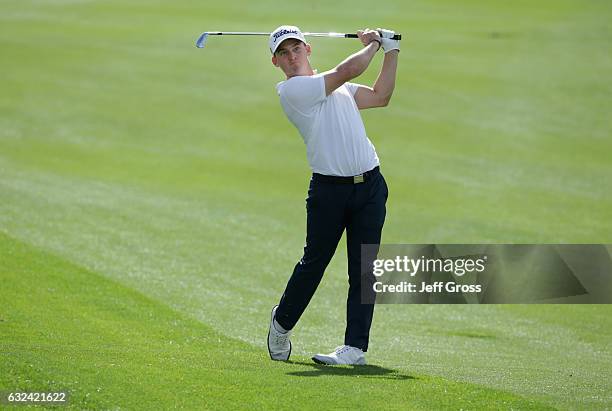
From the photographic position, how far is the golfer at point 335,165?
690cm

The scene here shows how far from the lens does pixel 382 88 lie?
725cm

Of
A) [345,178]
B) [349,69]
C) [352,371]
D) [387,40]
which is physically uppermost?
[387,40]

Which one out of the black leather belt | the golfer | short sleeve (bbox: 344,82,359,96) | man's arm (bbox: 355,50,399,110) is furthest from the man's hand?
the black leather belt

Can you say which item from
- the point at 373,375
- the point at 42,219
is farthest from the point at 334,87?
the point at 42,219

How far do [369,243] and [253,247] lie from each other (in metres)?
5.72

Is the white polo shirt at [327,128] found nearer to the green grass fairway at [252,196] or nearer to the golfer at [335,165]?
the golfer at [335,165]

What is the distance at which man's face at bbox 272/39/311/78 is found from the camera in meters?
Answer: 7.04

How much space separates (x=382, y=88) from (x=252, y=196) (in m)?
8.50

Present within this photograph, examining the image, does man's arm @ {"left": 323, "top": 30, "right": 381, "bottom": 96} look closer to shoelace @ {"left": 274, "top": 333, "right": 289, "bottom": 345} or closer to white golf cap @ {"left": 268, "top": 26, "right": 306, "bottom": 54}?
white golf cap @ {"left": 268, "top": 26, "right": 306, "bottom": 54}

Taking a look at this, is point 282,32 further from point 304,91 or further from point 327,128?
point 327,128

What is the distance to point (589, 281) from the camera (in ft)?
39.0

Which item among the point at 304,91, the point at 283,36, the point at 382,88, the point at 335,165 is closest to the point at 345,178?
the point at 335,165

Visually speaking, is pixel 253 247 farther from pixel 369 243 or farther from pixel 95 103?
pixel 95 103

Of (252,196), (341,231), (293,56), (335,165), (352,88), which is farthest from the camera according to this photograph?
(252,196)
